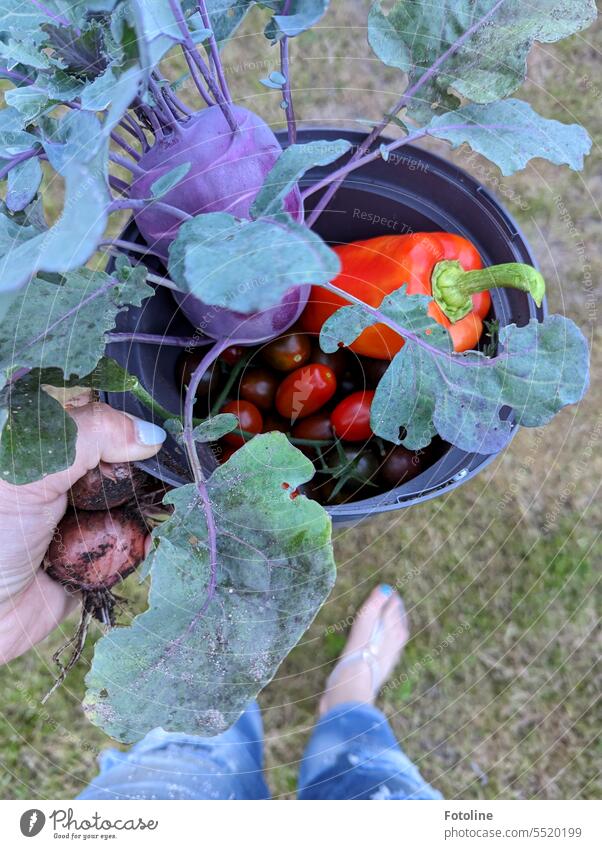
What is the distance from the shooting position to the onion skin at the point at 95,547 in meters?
0.71

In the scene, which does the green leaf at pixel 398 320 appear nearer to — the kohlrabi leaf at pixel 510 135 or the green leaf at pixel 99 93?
the kohlrabi leaf at pixel 510 135

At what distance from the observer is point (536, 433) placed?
100 cm

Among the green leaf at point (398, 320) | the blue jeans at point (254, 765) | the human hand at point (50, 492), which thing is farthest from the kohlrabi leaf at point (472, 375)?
the blue jeans at point (254, 765)

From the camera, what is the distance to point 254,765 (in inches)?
39.0

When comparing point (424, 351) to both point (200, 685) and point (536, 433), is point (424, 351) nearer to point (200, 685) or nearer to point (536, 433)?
point (200, 685)

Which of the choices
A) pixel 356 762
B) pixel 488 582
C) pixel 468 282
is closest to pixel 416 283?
pixel 468 282

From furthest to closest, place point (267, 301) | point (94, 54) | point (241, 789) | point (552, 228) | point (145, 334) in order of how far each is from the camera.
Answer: point (552, 228) → point (241, 789) → point (145, 334) → point (94, 54) → point (267, 301)

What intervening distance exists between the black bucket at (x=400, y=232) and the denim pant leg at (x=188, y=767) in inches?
18.0

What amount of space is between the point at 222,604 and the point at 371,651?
1.82ft

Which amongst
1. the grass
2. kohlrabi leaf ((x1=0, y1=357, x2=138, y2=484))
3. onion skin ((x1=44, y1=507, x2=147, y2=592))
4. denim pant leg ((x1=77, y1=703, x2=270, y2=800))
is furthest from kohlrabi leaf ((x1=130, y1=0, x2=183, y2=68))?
denim pant leg ((x1=77, y1=703, x2=270, y2=800))

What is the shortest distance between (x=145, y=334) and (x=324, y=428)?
0.66ft

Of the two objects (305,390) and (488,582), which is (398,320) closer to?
(305,390)

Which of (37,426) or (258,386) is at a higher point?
(37,426)

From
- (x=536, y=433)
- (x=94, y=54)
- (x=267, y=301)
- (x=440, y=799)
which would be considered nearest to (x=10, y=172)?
(x=94, y=54)
